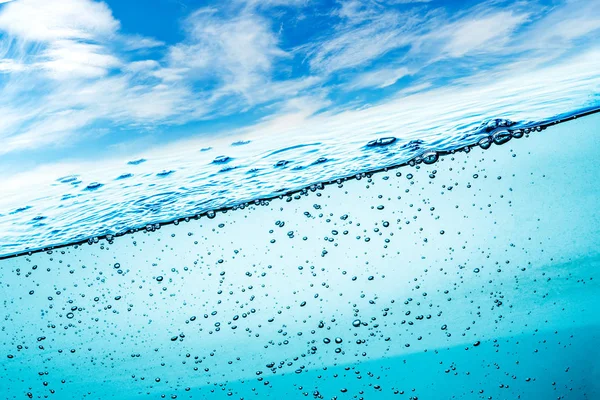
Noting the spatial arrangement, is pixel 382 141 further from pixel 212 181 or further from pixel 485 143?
pixel 212 181

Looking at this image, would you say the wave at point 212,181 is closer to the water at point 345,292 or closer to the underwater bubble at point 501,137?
the underwater bubble at point 501,137

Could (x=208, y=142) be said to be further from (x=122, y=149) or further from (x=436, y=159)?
(x=436, y=159)

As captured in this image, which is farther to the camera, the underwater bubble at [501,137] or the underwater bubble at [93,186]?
the underwater bubble at [501,137]

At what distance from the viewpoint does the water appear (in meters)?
5.66

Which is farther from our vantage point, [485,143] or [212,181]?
[485,143]

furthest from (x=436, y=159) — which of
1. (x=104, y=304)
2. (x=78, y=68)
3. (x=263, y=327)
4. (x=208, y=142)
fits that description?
(x=104, y=304)

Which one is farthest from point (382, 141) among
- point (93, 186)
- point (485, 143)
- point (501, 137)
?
point (93, 186)

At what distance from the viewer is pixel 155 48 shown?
159 inches

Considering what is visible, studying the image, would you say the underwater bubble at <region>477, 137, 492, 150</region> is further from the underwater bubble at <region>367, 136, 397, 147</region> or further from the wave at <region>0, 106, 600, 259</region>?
the underwater bubble at <region>367, 136, 397, 147</region>

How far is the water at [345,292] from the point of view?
566cm

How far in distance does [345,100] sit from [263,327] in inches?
138

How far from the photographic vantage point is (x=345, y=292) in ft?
20.0

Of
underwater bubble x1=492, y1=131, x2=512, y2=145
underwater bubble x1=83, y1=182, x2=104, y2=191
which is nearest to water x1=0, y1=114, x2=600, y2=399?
underwater bubble x1=83, y1=182, x2=104, y2=191

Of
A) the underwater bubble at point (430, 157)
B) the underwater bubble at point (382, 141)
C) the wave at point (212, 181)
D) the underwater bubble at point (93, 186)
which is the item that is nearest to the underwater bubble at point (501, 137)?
the wave at point (212, 181)
